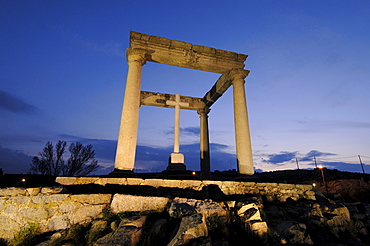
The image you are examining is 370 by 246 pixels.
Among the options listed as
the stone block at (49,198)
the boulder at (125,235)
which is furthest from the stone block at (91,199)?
the boulder at (125,235)

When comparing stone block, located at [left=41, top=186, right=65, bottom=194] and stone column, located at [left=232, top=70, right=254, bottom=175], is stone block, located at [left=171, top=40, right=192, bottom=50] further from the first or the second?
stone block, located at [left=41, top=186, right=65, bottom=194]

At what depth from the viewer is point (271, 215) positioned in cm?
458

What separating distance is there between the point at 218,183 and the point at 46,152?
25.1 metres

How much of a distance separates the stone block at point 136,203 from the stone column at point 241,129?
7.34 metres

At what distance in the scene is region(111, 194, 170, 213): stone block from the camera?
4.01m

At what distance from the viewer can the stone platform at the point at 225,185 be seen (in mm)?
5632

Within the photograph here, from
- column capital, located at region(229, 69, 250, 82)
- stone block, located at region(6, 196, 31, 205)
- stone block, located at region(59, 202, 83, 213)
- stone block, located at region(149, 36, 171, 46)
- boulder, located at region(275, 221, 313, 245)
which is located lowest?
boulder, located at region(275, 221, 313, 245)

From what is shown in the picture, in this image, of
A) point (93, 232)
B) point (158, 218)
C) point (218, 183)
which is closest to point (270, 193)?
point (218, 183)

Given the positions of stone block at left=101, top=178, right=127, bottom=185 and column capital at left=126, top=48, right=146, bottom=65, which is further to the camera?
column capital at left=126, top=48, right=146, bottom=65

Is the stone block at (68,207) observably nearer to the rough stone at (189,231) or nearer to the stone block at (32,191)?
the stone block at (32,191)

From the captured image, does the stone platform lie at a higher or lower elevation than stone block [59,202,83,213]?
higher

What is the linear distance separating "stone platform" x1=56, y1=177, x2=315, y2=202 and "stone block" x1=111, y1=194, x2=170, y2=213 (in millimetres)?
1686

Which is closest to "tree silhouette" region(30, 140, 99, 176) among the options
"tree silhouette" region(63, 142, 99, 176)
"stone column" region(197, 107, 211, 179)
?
"tree silhouette" region(63, 142, 99, 176)

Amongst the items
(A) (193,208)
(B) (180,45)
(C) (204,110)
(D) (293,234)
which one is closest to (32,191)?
(A) (193,208)
